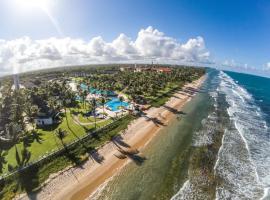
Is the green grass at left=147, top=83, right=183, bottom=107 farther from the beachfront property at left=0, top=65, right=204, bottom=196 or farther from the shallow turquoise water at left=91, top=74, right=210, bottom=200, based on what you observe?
the shallow turquoise water at left=91, top=74, right=210, bottom=200

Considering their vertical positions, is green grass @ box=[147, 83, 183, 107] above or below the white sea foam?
below

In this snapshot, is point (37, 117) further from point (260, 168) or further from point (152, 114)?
point (260, 168)

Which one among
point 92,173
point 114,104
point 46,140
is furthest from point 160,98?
point 92,173

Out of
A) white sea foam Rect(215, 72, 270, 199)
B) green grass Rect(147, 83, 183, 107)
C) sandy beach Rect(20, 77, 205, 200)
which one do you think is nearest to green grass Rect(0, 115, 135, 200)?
sandy beach Rect(20, 77, 205, 200)

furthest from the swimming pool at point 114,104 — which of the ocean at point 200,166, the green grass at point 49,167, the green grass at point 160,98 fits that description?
the green grass at point 49,167

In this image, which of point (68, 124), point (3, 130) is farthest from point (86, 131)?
point (3, 130)

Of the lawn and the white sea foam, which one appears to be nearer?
the white sea foam
